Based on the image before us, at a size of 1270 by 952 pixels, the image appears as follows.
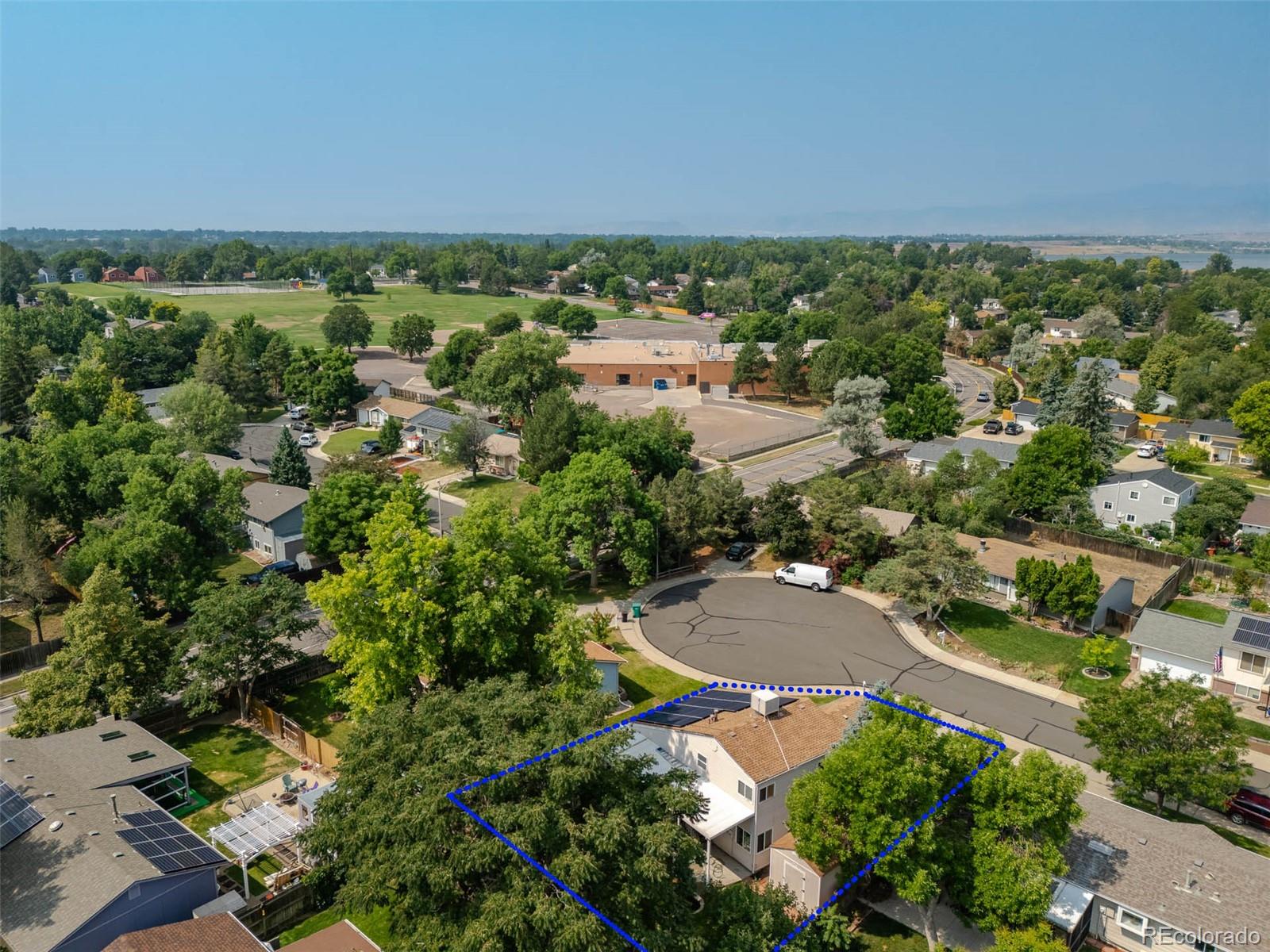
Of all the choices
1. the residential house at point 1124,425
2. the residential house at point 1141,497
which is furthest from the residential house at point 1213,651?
the residential house at point 1124,425

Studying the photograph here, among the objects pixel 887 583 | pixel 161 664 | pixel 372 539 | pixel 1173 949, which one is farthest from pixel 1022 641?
pixel 161 664

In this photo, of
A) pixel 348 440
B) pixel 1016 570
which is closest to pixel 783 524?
pixel 1016 570

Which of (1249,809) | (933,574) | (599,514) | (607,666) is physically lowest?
(1249,809)

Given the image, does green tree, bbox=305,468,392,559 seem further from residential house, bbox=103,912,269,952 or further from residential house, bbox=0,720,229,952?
residential house, bbox=103,912,269,952

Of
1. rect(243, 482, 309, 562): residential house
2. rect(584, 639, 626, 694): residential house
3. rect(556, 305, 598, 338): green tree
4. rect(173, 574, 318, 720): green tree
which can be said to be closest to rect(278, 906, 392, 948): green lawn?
rect(173, 574, 318, 720): green tree

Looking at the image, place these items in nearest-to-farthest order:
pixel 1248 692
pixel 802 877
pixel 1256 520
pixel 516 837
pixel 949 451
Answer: pixel 516 837 < pixel 802 877 < pixel 1248 692 < pixel 1256 520 < pixel 949 451

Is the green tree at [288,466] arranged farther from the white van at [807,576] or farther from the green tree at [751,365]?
the green tree at [751,365]

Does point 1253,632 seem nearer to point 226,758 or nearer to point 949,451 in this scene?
point 949,451
